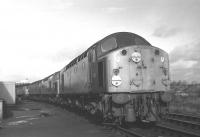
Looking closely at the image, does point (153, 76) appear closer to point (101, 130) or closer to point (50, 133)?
point (101, 130)

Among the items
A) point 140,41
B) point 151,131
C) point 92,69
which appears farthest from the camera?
point 92,69

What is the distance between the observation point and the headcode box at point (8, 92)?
33.4 meters

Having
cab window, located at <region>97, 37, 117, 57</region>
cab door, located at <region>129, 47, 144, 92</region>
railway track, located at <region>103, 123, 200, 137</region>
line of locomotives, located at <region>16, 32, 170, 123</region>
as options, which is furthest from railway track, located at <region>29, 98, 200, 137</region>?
cab window, located at <region>97, 37, 117, 57</region>

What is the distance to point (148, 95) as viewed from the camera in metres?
10.7

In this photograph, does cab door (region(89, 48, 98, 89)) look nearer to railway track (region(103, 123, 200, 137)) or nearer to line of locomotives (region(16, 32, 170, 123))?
line of locomotives (region(16, 32, 170, 123))

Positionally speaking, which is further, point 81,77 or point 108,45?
point 81,77

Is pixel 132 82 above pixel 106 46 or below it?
below

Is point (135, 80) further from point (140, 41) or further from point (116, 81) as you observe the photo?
point (140, 41)

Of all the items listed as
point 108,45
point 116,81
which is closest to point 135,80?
point 116,81

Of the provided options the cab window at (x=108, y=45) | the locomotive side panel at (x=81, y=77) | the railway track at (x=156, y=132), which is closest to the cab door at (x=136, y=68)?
the cab window at (x=108, y=45)

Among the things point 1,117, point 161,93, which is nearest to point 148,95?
point 161,93

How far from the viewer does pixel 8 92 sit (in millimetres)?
34281

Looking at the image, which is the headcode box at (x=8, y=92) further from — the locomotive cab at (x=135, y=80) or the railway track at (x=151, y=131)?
the locomotive cab at (x=135, y=80)

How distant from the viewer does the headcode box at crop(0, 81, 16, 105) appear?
1316 inches
